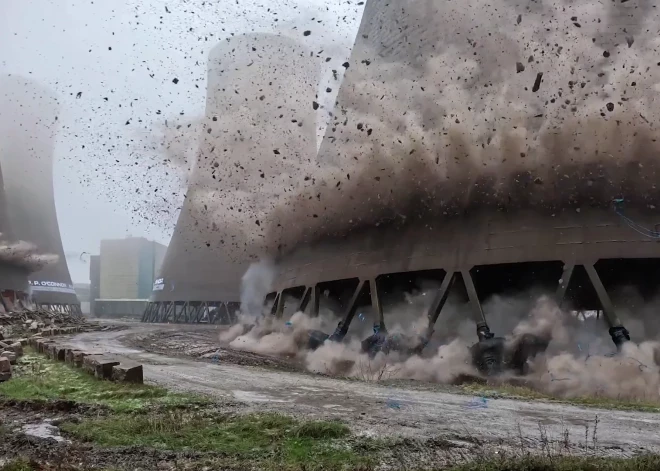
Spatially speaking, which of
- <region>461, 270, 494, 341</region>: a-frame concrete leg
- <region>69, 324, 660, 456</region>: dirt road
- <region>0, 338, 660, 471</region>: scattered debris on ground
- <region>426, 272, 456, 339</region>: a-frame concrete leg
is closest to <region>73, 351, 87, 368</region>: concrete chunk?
<region>69, 324, 660, 456</region>: dirt road

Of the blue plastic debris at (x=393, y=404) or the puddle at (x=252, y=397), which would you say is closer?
the blue plastic debris at (x=393, y=404)

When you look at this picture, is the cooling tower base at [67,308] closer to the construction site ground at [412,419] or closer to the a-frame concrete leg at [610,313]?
the construction site ground at [412,419]

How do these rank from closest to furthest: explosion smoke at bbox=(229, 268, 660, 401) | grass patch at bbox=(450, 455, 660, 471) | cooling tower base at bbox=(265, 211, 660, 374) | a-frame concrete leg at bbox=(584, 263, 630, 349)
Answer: grass patch at bbox=(450, 455, 660, 471) → explosion smoke at bbox=(229, 268, 660, 401) → a-frame concrete leg at bbox=(584, 263, 630, 349) → cooling tower base at bbox=(265, 211, 660, 374)

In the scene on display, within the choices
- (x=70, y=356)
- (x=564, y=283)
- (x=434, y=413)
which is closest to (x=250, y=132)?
(x=70, y=356)

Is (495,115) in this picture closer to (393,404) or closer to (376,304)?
(376,304)

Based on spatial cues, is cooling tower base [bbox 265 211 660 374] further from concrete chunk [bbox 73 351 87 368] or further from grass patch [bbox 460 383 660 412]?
concrete chunk [bbox 73 351 87 368]

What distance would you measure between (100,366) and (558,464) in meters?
8.32

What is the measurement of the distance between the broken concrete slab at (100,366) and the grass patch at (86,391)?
0.42 feet

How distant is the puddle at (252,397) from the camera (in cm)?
884

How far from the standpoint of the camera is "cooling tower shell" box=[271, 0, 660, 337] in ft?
51.5

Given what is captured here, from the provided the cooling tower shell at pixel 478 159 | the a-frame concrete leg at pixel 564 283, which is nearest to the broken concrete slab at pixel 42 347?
the cooling tower shell at pixel 478 159

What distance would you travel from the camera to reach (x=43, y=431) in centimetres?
658

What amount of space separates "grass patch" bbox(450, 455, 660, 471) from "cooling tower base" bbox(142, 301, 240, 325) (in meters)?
44.5

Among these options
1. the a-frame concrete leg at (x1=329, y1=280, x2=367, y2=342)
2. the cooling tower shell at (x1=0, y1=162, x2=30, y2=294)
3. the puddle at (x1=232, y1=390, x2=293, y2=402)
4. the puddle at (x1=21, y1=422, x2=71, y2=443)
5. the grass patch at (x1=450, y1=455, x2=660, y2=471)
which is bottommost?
the puddle at (x1=232, y1=390, x2=293, y2=402)
